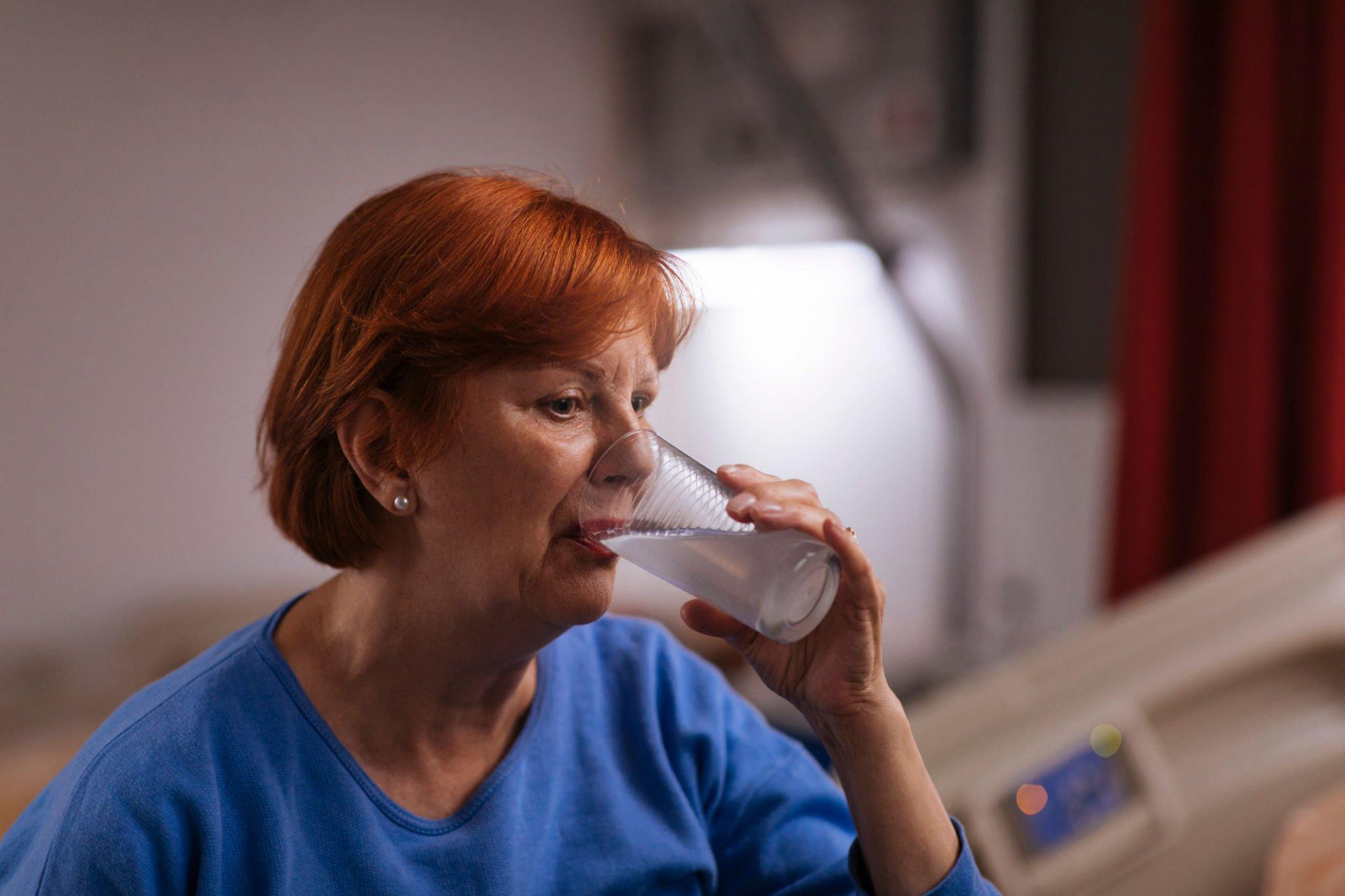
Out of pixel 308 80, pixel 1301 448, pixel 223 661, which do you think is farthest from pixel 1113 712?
pixel 1301 448

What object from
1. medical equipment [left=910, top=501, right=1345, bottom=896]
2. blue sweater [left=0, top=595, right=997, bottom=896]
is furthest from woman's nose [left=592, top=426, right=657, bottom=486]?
medical equipment [left=910, top=501, right=1345, bottom=896]

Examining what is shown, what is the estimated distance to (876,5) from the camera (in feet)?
9.23

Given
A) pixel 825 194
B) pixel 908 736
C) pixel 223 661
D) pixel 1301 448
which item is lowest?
pixel 1301 448

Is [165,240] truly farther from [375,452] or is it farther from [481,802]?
[481,802]

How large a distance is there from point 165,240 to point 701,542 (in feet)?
2.41

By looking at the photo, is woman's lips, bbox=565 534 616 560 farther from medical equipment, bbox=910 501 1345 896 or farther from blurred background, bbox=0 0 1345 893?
medical equipment, bbox=910 501 1345 896

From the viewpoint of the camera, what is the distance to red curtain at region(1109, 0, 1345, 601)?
242 centimetres

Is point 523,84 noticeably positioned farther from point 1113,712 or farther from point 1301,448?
point 1301,448

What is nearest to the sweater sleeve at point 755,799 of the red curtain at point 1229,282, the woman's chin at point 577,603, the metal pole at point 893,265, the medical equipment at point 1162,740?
the woman's chin at point 577,603

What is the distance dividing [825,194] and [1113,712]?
5.01 ft

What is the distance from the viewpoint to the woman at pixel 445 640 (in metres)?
0.74

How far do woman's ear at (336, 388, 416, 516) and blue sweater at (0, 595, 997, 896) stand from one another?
165 mm

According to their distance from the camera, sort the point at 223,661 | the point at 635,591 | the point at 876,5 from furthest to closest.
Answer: the point at 876,5, the point at 635,591, the point at 223,661

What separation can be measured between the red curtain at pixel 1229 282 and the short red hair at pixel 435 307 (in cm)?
219
